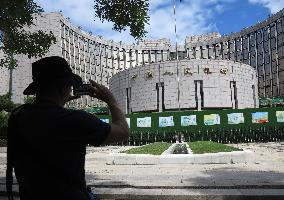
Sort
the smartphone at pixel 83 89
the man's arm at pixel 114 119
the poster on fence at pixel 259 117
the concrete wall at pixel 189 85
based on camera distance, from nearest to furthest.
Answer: the man's arm at pixel 114 119, the smartphone at pixel 83 89, the poster on fence at pixel 259 117, the concrete wall at pixel 189 85

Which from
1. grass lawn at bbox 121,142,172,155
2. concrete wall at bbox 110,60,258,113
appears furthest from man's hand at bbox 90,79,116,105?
concrete wall at bbox 110,60,258,113

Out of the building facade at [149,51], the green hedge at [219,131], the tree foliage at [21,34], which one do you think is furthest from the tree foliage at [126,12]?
the building facade at [149,51]

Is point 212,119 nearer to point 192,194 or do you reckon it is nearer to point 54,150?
point 192,194

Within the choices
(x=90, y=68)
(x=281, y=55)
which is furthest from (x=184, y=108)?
(x=90, y=68)

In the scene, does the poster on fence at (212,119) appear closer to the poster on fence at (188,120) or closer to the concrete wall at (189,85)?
the poster on fence at (188,120)

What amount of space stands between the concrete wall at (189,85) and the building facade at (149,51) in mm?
14181

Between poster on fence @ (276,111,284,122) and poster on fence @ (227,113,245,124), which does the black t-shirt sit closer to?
poster on fence @ (227,113,245,124)

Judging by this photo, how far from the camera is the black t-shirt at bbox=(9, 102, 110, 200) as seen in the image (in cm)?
213

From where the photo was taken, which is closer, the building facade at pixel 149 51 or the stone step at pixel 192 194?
the stone step at pixel 192 194

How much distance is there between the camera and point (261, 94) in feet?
347

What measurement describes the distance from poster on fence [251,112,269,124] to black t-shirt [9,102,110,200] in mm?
32446

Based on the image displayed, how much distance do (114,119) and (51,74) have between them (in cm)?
50

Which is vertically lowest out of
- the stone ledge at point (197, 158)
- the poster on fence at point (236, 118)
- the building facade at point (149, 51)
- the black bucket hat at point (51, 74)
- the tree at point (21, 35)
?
the stone ledge at point (197, 158)

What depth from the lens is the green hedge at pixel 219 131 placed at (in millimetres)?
32656
